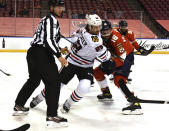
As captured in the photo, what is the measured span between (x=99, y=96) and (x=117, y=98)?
229 mm

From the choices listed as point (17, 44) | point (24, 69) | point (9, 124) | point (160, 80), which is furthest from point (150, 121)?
point (17, 44)

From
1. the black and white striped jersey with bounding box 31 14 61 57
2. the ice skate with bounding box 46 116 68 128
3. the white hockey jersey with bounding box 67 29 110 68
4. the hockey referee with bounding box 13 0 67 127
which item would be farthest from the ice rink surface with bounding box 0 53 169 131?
the black and white striped jersey with bounding box 31 14 61 57

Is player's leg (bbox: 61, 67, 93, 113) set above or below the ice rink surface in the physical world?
above

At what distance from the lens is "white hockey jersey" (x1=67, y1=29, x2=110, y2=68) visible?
2715 mm

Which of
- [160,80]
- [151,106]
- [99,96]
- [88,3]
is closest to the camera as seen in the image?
[151,106]

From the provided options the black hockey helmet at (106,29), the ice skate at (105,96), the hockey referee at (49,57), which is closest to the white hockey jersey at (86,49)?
the black hockey helmet at (106,29)

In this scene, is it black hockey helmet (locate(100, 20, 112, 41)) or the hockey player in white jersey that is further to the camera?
black hockey helmet (locate(100, 20, 112, 41))

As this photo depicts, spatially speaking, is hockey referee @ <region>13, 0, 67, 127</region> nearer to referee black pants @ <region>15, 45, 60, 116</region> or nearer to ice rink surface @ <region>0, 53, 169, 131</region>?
referee black pants @ <region>15, 45, 60, 116</region>

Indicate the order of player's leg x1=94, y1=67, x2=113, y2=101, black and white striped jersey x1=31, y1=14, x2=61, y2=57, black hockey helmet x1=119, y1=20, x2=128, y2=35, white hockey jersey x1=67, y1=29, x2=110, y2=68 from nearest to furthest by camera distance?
black and white striped jersey x1=31, y1=14, x2=61, y2=57
white hockey jersey x1=67, y1=29, x2=110, y2=68
player's leg x1=94, y1=67, x2=113, y2=101
black hockey helmet x1=119, y1=20, x2=128, y2=35

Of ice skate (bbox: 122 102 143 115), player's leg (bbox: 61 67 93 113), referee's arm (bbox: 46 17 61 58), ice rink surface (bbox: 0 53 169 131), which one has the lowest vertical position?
ice rink surface (bbox: 0 53 169 131)

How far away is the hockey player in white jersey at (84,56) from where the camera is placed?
8.91 ft

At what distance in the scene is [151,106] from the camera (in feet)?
10.6

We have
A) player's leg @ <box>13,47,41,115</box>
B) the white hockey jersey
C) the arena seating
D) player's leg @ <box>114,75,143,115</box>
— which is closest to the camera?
player's leg @ <box>13,47,41,115</box>

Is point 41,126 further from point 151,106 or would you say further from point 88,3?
point 88,3
